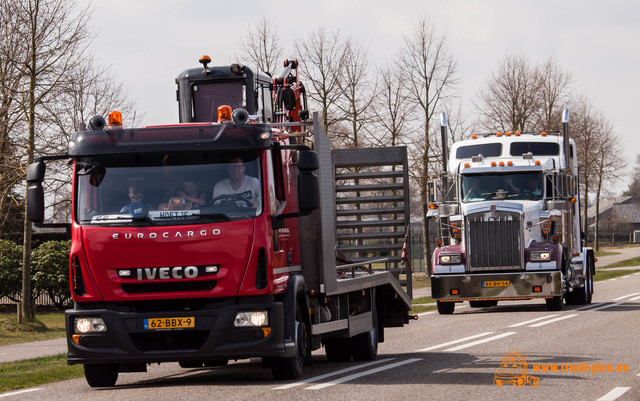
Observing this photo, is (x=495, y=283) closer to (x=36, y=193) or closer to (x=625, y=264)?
(x=36, y=193)

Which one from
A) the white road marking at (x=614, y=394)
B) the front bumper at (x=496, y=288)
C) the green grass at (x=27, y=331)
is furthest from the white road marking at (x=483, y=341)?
the green grass at (x=27, y=331)

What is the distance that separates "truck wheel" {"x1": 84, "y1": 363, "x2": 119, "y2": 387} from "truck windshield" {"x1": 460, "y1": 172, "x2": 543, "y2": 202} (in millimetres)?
13103

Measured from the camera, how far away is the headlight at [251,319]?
1034 cm

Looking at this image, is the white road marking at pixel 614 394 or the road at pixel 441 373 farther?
the road at pixel 441 373

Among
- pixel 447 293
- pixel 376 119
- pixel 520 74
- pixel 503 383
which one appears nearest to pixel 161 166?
pixel 503 383

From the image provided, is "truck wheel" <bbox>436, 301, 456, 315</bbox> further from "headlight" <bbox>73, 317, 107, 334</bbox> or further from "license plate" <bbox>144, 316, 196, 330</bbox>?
"headlight" <bbox>73, 317, 107, 334</bbox>

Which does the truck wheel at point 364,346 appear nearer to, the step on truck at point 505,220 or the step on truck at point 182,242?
the step on truck at point 182,242

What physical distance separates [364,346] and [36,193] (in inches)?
208

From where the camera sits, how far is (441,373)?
11.9m

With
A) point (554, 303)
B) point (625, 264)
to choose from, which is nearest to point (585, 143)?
point (625, 264)

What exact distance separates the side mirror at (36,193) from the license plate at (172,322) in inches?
58.6

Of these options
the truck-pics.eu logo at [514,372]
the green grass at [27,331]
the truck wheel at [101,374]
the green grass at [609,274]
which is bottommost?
the green grass at [609,274]

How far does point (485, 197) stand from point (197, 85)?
10.6 metres

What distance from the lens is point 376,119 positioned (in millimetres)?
36125
